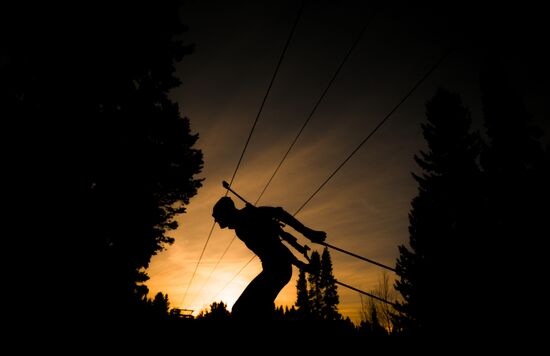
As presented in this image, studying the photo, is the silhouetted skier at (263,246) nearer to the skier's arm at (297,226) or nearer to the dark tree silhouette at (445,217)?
the skier's arm at (297,226)

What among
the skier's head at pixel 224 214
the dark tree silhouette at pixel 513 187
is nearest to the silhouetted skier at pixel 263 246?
the skier's head at pixel 224 214

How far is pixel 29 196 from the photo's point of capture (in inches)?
272

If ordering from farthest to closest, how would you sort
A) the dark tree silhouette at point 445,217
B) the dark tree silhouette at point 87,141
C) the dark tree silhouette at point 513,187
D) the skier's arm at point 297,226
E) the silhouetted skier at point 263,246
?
the dark tree silhouette at point 445,217, the dark tree silhouette at point 513,187, the dark tree silhouette at point 87,141, the skier's arm at point 297,226, the silhouetted skier at point 263,246

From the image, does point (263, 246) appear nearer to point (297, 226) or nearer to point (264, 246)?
point (264, 246)

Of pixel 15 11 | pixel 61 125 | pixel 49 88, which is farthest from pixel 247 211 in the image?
pixel 15 11

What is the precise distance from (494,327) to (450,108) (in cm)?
1922

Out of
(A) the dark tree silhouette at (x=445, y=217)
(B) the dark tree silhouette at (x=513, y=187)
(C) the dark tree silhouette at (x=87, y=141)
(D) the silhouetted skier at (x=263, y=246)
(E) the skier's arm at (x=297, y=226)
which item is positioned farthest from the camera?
(A) the dark tree silhouette at (x=445, y=217)

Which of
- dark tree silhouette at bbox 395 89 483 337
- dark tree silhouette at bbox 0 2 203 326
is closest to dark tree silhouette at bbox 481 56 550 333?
dark tree silhouette at bbox 395 89 483 337

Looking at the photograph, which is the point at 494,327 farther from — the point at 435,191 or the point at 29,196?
the point at 435,191

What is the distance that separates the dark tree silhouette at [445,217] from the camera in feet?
53.8

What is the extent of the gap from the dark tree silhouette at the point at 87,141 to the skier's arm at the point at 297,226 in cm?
377

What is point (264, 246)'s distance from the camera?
14.4 feet

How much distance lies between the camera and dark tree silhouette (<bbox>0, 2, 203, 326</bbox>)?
6.85 metres

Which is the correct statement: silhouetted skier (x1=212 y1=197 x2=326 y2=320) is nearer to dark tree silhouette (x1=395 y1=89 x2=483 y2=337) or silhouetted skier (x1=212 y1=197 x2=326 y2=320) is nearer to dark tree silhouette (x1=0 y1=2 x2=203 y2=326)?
dark tree silhouette (x1=0 y1=2 x2=203 y2=326)
